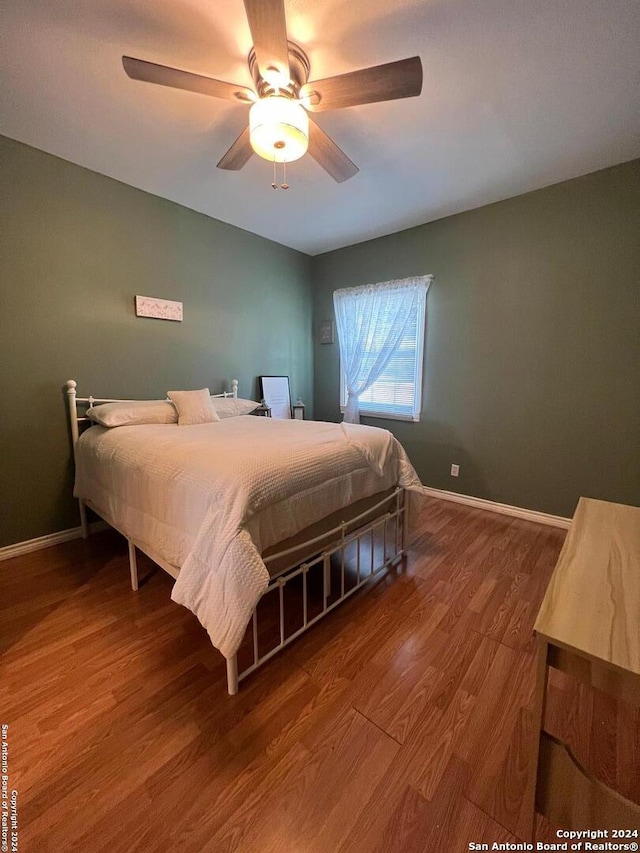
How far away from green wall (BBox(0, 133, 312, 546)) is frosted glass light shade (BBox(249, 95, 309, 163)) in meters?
1.67

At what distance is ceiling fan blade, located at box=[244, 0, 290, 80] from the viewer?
3.67 ft

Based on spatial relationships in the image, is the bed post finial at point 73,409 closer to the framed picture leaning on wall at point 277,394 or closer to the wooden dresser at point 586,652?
the framed picture leaning on wall at point 277,394

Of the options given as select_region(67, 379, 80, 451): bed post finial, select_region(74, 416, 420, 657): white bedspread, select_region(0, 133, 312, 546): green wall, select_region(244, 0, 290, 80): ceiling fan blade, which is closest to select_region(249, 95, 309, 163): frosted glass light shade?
select_region(244, 0, 290, 80): ceiling fan blade

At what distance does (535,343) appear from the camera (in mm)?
2744

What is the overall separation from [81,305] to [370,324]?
105 inches

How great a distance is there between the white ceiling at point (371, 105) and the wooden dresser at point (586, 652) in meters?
2.13

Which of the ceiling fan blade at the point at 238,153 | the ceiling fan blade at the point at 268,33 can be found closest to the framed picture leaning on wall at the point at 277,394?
the ceiling fan blade at the point at 238,153

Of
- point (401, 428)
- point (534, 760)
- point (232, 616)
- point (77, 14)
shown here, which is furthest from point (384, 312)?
point (534, 760)

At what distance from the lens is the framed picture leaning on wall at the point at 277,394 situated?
12.3 feet

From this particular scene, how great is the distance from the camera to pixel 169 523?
1511mm

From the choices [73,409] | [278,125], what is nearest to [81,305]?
[73,409]

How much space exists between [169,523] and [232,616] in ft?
1.78

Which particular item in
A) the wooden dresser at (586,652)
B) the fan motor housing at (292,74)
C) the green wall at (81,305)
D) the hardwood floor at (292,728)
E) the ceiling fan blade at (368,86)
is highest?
the fan motor housing at (292,74)

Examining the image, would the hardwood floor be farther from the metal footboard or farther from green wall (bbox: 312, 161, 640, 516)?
green wall (bbox: 312, 161, 640, 516)
